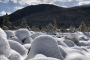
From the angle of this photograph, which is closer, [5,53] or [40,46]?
[5,53]

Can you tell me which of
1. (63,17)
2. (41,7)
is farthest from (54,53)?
(41,7)

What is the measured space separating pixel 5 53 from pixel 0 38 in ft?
A: 1.21

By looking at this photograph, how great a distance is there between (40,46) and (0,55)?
3.89 ft

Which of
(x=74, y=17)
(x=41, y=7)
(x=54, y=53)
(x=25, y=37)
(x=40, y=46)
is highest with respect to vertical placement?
(x=41, y=7)

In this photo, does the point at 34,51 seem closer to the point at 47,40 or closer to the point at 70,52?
the point at 47,40

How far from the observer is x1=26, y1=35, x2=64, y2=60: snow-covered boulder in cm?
322

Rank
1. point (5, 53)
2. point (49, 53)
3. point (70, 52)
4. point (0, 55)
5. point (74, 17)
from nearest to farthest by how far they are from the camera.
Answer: point (0, 55), point (5, 53), point (49, 53), point (70, 52), point (74, 17)

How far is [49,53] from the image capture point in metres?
3.23

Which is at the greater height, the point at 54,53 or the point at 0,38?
the point at 0,38

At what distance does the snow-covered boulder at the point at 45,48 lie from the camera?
3.22 metres

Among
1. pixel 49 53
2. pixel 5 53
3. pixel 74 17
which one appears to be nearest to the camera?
pixel 5 53

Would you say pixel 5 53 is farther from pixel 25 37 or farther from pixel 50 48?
pixel 25 37

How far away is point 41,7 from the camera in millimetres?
160250

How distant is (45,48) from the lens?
329 centimetres
